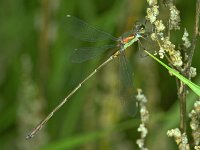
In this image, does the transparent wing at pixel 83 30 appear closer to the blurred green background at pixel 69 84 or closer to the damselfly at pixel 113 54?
the damselfly at pixel 113 54

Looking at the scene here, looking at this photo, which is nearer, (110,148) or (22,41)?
(110,148)

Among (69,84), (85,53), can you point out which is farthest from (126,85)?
(69,84)

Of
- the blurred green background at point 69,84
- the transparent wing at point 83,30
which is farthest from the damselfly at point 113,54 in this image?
the blurred green background at point 69,84

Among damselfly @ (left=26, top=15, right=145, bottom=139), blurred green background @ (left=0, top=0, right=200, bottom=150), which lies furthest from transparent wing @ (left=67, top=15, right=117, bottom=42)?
blurred green background @ (left=0, top=0, right=200, bottom=150)

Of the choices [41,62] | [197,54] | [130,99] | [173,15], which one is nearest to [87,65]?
[41,62]

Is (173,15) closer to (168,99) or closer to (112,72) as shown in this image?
(112,72)

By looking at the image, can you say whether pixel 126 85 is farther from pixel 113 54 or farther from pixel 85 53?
pixel 85 53
